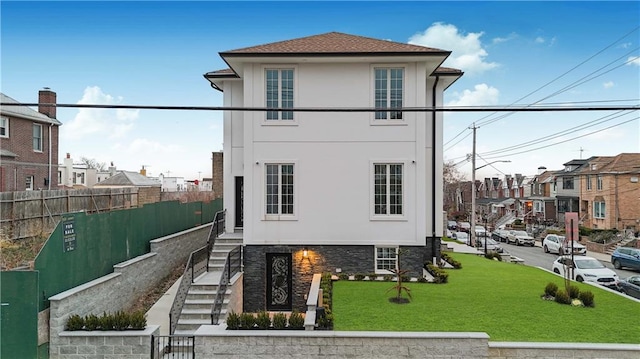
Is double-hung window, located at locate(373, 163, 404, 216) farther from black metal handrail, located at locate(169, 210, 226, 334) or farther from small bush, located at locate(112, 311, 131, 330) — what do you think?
small bush, located at locate(112, 311, 131, 330)

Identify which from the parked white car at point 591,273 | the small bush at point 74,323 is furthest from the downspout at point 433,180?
the small bush at point 74,323

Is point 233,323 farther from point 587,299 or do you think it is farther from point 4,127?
point 4,127

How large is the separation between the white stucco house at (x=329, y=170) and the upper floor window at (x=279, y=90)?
3 centimetres

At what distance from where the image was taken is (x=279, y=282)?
12664mm

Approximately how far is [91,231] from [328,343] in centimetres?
701

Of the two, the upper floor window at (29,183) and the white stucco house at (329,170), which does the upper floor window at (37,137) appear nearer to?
the upper floor window at (29,183)

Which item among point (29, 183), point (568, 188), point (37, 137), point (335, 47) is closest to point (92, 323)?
point (335, 47)

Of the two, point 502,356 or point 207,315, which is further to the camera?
point 207,315

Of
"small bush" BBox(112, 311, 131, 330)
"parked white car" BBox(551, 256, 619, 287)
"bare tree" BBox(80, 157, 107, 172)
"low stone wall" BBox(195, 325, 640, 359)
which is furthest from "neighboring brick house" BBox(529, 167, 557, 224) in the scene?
"bare tree" BBox(80, 157, 107, 172)

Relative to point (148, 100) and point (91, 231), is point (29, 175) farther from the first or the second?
point (148, 100)

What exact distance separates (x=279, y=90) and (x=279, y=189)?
132 inches

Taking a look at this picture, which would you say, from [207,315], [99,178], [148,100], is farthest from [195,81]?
[99,178]

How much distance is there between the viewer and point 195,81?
55.5 feet

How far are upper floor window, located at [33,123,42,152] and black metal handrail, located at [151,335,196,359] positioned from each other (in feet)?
75.4
